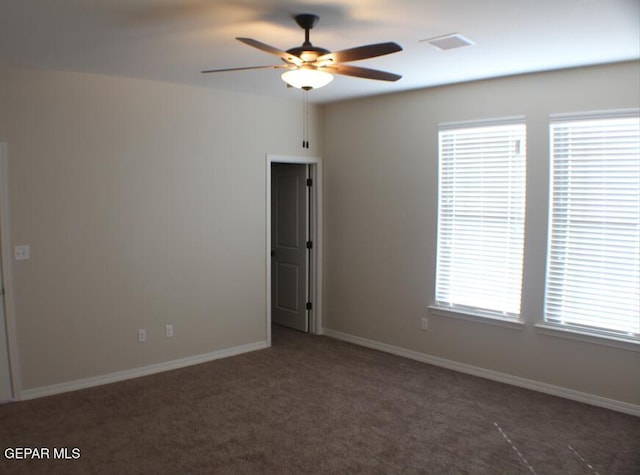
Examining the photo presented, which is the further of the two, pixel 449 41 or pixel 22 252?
pixel 22 252

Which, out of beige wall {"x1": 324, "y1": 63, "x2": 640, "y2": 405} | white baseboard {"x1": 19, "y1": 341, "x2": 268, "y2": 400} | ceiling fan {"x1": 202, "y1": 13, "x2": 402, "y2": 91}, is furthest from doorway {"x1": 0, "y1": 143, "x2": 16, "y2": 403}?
beige wall {"x1": 324, "y1": 63, "x2": 640, "y2": 405}

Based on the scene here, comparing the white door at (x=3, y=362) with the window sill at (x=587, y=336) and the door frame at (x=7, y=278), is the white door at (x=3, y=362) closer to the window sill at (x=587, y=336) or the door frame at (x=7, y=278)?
the door frame at (x=7, y=278)

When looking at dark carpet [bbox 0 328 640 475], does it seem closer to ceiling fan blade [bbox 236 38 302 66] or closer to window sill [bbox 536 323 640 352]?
window sill [bbox 536 323 640 352]

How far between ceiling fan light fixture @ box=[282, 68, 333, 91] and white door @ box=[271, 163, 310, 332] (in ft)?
10.2

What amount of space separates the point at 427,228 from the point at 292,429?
2.41m

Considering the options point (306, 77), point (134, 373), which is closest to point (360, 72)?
point (306, 77)

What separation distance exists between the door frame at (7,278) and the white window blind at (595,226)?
4408mm

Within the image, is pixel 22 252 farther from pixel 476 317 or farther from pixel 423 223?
pixel 476 317

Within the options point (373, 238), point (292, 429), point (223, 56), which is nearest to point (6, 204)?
point (223, 56)

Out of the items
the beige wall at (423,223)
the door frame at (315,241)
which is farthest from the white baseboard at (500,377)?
the door frame at (315,241)

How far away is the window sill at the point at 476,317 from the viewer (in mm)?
4480

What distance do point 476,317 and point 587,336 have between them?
0.95 metres

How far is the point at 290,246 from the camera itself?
6.34 metres

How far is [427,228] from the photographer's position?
5066mm
